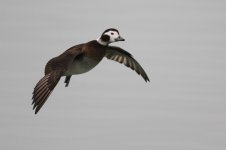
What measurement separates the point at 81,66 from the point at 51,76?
85cm

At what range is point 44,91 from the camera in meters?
8.16

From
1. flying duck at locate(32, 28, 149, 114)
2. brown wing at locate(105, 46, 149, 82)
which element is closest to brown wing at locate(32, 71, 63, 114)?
flying duck at locate(32, 28, 149, 114)

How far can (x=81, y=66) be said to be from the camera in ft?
30.4

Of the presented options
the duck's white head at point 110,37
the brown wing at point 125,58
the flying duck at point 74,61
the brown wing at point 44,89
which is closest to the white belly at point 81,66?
the flying duck at point 74,61

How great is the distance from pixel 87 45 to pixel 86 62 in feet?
0.86

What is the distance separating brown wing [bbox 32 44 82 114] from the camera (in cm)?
802

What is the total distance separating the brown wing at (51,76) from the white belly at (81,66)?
0.13 meters

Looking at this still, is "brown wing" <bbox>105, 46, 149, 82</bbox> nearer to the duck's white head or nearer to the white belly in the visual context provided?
the duck's white head

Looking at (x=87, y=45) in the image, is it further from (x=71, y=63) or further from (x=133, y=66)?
(x=133, y=66)

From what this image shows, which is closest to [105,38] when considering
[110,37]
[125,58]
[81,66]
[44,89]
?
[110,37]

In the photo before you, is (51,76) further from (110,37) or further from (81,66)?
(110,37)

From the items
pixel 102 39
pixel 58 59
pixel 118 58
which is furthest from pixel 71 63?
pixel 118 58

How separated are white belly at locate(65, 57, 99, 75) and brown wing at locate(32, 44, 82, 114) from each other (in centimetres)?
13

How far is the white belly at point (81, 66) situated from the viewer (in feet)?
30.3
